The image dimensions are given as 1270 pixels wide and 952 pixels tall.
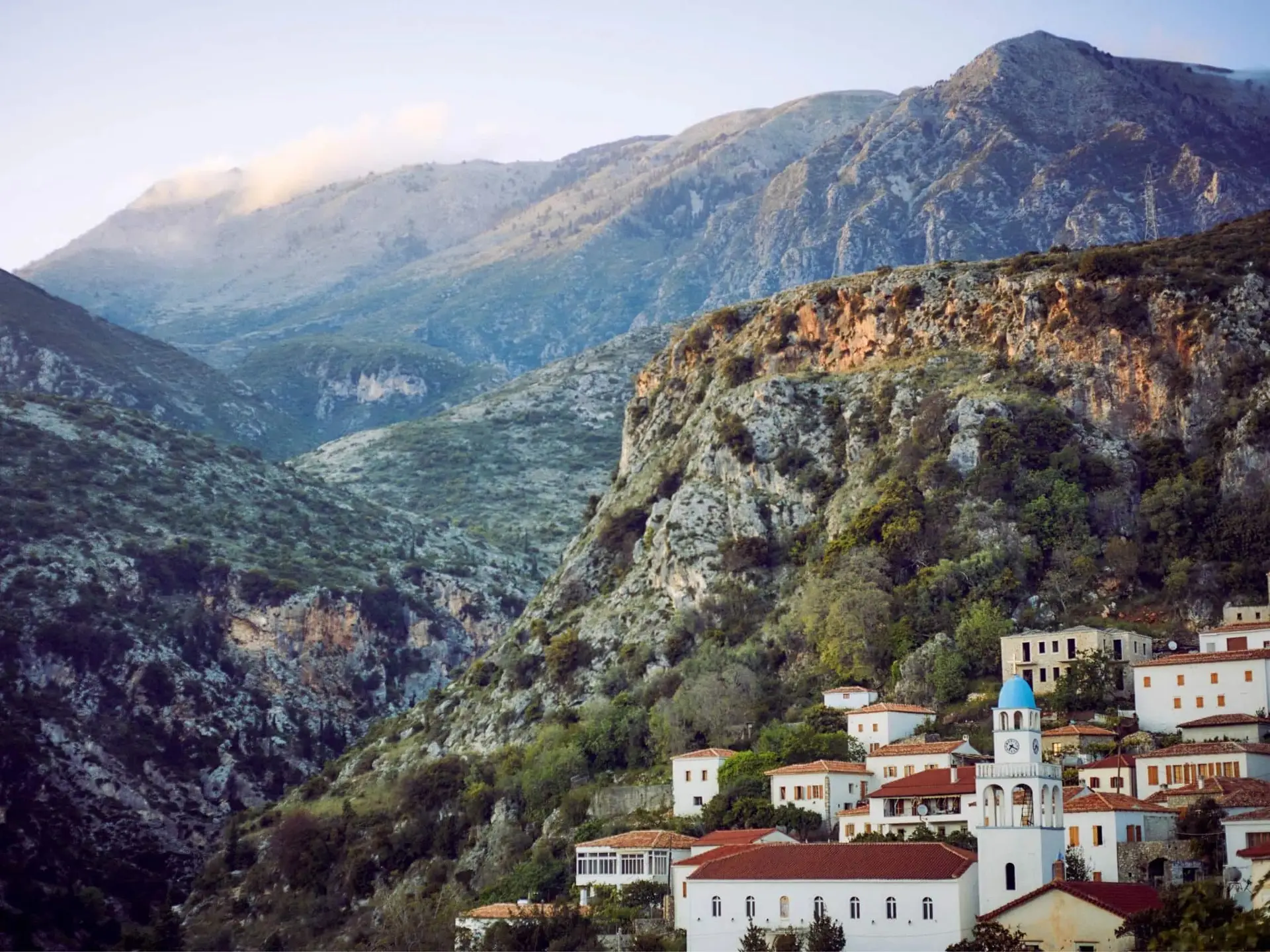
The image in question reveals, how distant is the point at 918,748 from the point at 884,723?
5.36m

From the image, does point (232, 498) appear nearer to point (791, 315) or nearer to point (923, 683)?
point (791, 315)

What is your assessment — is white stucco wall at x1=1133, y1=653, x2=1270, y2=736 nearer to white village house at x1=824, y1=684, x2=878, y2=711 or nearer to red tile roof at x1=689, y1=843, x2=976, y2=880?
white village house at x1=824, y1=684, x2=878, y2=711

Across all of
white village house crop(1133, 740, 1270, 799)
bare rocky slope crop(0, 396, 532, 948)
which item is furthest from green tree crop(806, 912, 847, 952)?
bare rocky slope crop(0, 396, 532, 948)

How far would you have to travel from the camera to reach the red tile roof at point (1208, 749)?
86.1 m

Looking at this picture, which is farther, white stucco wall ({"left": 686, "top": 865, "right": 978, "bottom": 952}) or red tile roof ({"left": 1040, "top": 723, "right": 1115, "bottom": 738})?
red tile roof ({"left": 1040, "top": 723, "right": 1115, "bottom": 738})

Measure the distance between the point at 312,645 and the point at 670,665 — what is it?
55.4 meters

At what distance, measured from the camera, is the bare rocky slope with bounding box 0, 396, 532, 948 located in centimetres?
13850

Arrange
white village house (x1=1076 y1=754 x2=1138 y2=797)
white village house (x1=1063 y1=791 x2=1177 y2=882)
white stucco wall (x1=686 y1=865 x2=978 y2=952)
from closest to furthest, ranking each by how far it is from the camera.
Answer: white stucco wall (x1=686 y1=865 x2=978 y2=952)
white village house (x1=1063 y1=791 x2=1177 y2=882)
white village house (x1=1076 y1=754 x2=1138 y2=797)

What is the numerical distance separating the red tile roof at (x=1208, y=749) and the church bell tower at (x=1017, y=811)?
26.6 ft

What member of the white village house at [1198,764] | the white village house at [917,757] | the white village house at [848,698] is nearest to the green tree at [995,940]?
the white village house at [1198,764]

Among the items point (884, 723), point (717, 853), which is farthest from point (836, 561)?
point (717, 853)

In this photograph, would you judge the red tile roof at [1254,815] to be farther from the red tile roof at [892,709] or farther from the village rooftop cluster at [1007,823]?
the red tile roof at [892,709]

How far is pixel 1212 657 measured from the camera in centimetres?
9456

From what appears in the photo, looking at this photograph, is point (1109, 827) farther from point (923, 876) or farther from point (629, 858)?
point (629, 858)
